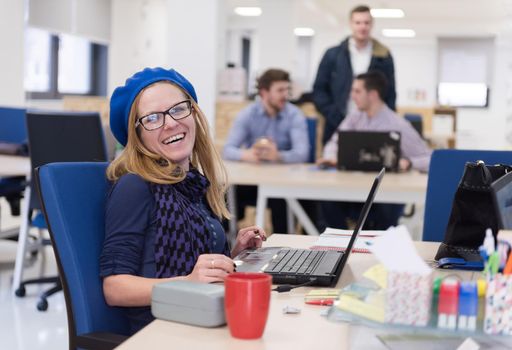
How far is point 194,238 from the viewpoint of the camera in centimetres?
169

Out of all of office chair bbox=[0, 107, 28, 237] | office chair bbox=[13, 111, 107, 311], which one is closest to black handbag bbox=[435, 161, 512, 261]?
office chair bbox=[13, 111, 107, 311]

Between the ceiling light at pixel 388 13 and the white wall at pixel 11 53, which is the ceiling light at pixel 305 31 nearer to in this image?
the ceiling light at pixel 388 13

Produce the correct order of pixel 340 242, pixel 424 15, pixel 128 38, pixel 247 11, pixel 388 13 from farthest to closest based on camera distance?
pixel 247 11
pixel 424 15
pixel 388 13
pixel 128 38
pixel 340 242

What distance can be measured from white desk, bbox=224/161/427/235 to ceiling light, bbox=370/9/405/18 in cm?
952

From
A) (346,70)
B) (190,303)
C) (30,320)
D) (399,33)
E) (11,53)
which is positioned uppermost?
(399,33)

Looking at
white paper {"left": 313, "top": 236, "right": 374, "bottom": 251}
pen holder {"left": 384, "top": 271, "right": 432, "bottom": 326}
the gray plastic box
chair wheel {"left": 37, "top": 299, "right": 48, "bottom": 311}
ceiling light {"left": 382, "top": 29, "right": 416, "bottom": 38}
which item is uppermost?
ceiling light {"left": 382, "top": 29, "right": 416, "bottom": 38}

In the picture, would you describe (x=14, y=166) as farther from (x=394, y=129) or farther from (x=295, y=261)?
(x=295, y=261)

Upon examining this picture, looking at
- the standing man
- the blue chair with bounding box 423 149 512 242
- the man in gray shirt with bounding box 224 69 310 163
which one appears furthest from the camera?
the standing man

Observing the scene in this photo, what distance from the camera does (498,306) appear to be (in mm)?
979

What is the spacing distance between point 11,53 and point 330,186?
481cm

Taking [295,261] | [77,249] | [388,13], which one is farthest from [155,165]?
[388,13]

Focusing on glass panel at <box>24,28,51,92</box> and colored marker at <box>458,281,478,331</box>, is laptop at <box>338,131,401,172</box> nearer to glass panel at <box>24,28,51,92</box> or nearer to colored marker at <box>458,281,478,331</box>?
colored marker at <box>458,281,478,331</box>

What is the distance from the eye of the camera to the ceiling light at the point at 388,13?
13.1 metres

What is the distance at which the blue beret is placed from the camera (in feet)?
5.67
